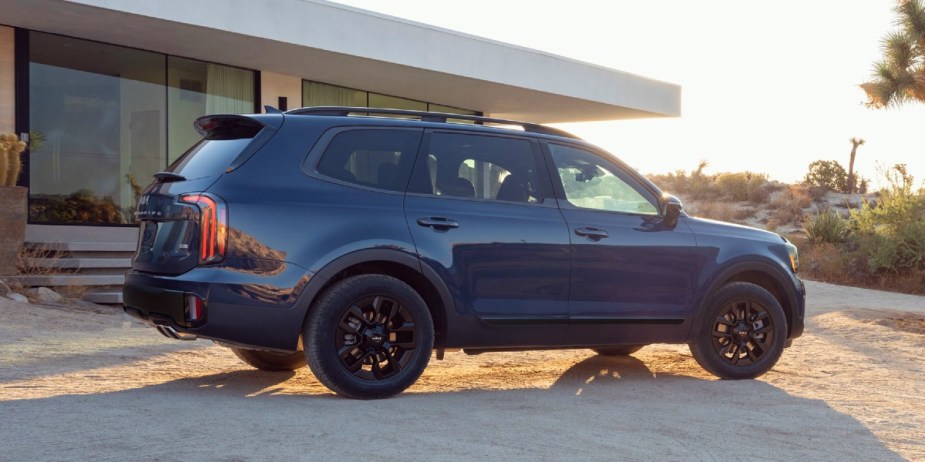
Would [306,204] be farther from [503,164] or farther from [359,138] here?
[503,164]

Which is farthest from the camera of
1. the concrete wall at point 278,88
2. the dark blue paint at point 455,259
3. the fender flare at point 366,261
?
the concrete wall at point 278,88

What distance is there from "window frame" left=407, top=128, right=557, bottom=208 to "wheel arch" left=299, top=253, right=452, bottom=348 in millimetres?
478

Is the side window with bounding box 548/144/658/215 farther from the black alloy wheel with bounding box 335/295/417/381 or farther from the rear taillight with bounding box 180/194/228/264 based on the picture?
the rear taillight with bounding box 180/194/228/264

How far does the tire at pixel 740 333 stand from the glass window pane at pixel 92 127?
10.6 m

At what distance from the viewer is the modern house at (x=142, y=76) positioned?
567 inches

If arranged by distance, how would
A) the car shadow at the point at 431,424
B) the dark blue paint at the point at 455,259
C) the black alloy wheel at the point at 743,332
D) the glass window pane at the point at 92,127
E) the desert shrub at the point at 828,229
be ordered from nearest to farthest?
1. the car shadow at the point at 431,424
2. the dark blue paint at the point at 455,259
3. the black alloy wheel at the point at 743,332
4. the glass window pane at the point at 92,127
5. the desert shrub at the point at 828,229

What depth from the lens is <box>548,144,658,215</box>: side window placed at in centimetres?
741

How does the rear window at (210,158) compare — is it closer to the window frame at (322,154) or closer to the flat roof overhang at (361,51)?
the window frame at (322,154)

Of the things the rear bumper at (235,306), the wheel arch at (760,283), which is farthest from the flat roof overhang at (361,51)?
the wheel arch at (760,283)

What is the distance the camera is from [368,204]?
6516mm

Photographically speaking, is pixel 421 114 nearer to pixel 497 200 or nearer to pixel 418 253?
pixel 497 200

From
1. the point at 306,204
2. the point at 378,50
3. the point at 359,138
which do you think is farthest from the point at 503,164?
the point at 378,50

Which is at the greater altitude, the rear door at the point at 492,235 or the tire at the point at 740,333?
the rear door at the point at 492,235

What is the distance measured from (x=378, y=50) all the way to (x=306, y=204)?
35.9ft
